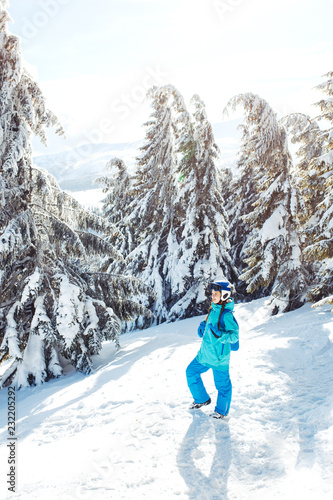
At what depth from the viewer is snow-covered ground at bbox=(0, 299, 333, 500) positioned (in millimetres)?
3314

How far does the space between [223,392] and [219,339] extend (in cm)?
85

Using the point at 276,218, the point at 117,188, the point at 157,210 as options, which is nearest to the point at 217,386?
the point at 276,218

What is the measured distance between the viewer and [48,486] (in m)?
3.50

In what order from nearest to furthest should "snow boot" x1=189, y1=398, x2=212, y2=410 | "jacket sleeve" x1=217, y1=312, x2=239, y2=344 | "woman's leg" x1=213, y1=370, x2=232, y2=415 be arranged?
"jacket sleeve" x1=217, y1=312, x2=239, y2=344
"woman's leg" x1=213, y1=370, x2=232, y2=415
"snow boot" x1=189, y1=398, x2=212, y2=410

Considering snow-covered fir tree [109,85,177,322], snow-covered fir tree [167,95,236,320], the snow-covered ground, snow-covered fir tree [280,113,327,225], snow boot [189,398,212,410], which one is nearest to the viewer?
the snow-covered ground

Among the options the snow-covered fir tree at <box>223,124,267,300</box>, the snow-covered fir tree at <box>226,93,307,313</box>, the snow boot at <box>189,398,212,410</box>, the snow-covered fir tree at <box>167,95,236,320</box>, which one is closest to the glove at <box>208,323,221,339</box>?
the snow boot at <box>189,398,212,410</box>

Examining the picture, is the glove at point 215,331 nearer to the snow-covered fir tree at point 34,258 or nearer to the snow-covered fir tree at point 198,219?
the snow-covered fir tree at point 34,258

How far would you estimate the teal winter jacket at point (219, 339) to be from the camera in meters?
4.41

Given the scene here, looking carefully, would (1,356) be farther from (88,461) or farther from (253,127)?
(253,127)

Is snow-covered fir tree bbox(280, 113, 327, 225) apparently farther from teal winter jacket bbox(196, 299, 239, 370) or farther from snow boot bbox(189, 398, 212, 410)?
snow boot bbox(189, 398, 212, 410)

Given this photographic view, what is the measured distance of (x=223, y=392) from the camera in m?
4.59

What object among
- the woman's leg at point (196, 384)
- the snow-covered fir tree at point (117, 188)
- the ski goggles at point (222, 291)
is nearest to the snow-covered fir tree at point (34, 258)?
the woman's leg at point (196, 384)

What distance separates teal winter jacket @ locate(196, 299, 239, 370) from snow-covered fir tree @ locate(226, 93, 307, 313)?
23.6 ft

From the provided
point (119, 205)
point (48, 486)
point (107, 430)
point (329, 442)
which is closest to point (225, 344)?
point (329, 442)
